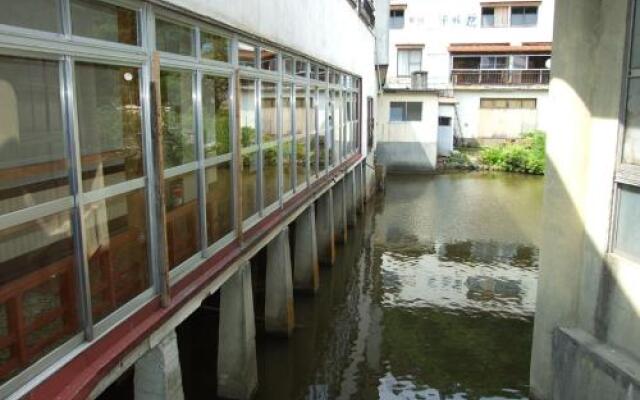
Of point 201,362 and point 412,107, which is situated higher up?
point 412,107

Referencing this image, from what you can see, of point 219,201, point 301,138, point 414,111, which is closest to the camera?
point 219,201

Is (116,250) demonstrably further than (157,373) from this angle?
No

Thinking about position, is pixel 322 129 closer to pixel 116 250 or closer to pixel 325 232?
pixel 325 232

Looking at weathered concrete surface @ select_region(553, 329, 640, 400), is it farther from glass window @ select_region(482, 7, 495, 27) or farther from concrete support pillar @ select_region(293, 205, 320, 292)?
glass window @ select_region(482, 7, 495, 27)

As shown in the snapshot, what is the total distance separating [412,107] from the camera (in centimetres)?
2809

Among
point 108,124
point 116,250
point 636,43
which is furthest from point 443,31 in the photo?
point 116,250

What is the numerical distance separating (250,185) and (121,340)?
149 inches

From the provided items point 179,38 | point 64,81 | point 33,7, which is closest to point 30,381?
point 64,81

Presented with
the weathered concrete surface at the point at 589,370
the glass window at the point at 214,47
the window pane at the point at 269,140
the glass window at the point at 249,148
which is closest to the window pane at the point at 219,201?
the glass window at the point at 249,148

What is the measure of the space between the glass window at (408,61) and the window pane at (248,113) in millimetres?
29895

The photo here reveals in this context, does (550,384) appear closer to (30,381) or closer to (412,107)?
(30,381)

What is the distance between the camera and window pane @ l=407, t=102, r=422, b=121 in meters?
28.0

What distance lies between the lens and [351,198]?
18.3 metres

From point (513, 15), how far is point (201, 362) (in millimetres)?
32825
